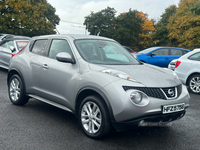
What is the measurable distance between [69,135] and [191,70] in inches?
239

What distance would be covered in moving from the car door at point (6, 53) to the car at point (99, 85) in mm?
6487

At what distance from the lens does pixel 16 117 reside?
17.3 feet

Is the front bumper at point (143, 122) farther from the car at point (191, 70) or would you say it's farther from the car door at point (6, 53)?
the car door at point (6, 53)

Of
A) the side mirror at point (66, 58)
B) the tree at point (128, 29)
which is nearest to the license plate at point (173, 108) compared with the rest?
the side mirror at point (66, 58)

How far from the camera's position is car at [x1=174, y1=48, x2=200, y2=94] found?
29.3ft

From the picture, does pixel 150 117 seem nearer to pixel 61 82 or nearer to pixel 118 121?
pixel 118 121

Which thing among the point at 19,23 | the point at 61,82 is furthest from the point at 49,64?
the point at 19,23

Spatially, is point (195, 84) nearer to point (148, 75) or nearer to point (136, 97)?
point (148, 75)

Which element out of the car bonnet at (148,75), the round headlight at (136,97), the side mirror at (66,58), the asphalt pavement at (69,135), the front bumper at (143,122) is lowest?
the asphalt pavement at (69,135)

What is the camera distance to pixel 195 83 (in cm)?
900

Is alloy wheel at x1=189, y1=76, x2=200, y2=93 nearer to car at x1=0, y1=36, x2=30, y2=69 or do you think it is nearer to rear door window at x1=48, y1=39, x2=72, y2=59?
rear door window at x1=48, y1=39, x2=72, y2=59

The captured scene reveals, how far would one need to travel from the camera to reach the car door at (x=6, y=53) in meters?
11.8

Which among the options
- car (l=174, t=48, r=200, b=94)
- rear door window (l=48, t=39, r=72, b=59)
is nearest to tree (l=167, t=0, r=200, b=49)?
car (l=174, t=48, r=200, b=94)

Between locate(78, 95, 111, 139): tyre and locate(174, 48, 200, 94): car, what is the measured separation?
19.1 ft
